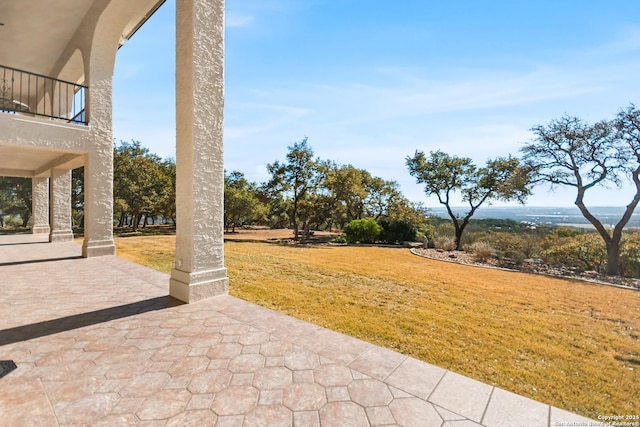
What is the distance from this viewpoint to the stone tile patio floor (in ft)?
6.48

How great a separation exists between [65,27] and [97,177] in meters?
4.55

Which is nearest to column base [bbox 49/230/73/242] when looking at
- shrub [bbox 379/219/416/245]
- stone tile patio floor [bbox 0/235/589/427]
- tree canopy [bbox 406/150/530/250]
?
stone tile patio floor [bbox 0/235/589/427]

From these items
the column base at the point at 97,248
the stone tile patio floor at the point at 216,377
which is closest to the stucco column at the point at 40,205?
the column base at the point at 97,248

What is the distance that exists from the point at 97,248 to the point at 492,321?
999 centimetres

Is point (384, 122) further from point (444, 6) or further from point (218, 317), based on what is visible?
point (218, 317)

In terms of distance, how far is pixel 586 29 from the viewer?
5.52m

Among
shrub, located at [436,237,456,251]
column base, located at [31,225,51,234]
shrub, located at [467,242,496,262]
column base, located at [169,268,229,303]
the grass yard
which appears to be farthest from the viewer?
shrub, located at [436,237,456,251]

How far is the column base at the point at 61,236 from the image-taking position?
10.9 m

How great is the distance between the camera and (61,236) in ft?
36.4

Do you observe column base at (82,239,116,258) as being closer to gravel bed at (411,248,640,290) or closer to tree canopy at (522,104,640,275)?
gravel bed at (411,248,640,290)

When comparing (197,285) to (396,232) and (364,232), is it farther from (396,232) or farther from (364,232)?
(396,232)

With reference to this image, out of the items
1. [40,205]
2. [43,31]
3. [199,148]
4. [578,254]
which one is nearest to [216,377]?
[199,148]

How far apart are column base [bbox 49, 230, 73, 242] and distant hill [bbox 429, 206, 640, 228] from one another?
20980mm

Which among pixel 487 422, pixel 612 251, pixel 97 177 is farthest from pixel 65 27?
pixel 612 251
